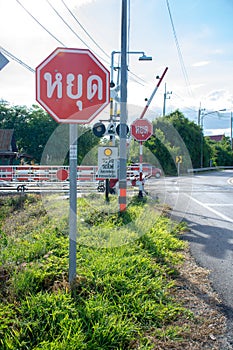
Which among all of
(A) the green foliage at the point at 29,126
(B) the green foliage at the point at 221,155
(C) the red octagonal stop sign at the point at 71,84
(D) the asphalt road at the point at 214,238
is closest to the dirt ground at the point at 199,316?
(D) the asphalt road at the point at 214,238

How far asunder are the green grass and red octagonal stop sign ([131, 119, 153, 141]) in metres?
4.48

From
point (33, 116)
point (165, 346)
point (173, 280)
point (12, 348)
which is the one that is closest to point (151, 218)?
point (173, 280)

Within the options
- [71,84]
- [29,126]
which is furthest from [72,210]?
[29,126]

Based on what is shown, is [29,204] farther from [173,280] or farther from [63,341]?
[63,341]

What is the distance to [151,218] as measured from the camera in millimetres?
6957

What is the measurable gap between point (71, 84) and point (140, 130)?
21.5 feet

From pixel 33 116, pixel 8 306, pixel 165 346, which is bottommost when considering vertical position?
pixel 165 346

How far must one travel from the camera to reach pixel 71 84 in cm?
328

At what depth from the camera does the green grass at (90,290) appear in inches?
100

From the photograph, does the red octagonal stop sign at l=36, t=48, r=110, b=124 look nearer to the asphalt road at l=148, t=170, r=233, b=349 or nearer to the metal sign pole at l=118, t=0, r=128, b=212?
the asphalt road at l=148, t=170, r=233, b=349

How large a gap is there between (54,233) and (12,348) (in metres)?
2.82

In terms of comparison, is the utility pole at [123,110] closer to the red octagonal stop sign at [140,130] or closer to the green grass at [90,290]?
the red octagonal stop sign at [140,130]

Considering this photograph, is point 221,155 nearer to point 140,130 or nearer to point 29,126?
point 29,126

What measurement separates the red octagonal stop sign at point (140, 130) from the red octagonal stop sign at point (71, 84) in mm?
6341
